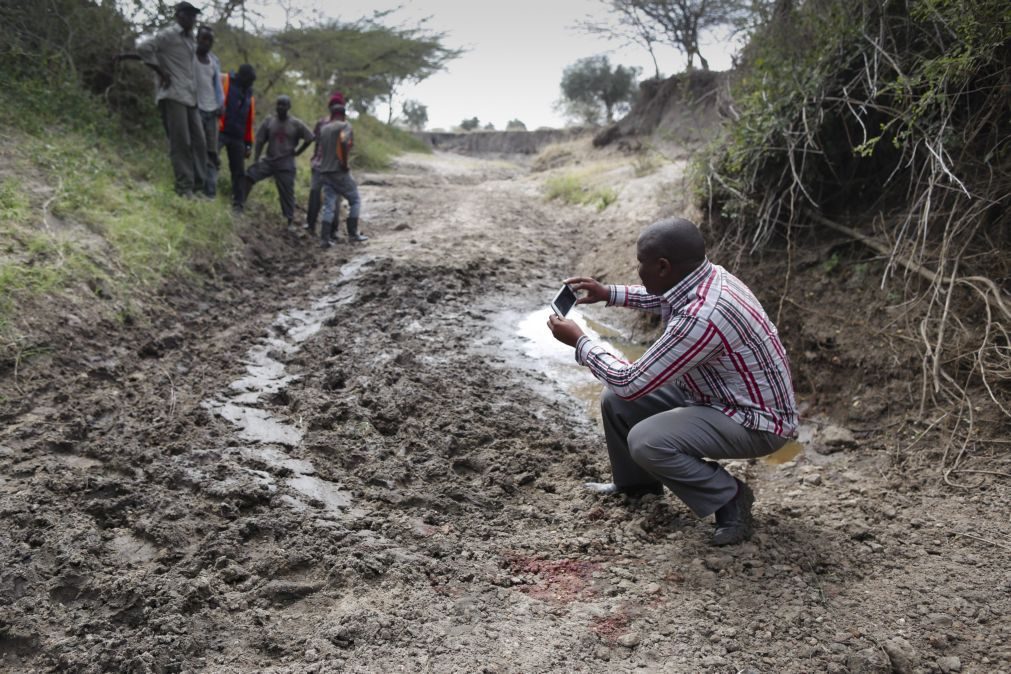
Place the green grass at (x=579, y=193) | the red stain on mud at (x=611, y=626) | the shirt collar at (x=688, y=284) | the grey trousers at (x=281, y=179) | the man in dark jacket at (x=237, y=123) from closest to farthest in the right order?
the red stain on mud at (x=611, y=626) < the shirt collar at (x=688, y=284) < the man in dark jacket at (x=237, y=123) < the grey trousers at (x=281, y=179) < the green grass at (x=579, y=193)

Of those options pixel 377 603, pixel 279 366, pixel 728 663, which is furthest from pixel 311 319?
pixel 728 663

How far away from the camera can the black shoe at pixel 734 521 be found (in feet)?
8.73

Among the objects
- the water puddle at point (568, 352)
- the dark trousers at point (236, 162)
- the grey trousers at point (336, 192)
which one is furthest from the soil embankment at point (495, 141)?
the water puddle at point (568, 352)

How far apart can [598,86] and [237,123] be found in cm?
3160

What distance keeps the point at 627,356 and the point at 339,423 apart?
8.00ft

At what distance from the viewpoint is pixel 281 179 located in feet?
26.0

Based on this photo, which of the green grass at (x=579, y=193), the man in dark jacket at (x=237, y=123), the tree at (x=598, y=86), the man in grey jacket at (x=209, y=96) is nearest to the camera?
the man in grey jacket at (x=209, y=96)

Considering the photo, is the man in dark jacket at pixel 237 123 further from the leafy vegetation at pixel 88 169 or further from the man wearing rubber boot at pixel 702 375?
the man wearing rubber boot at pixel 702 375

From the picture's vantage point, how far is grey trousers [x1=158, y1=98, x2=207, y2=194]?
21.3 feet

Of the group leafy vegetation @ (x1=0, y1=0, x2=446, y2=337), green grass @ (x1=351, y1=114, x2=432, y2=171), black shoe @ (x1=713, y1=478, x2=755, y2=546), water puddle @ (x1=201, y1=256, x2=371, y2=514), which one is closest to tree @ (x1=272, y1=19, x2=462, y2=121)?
green grass @ (x1=351, y1=114, x2=432, y2=171)

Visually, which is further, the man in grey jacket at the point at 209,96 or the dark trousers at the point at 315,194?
the dark trousers at the point at 315,194

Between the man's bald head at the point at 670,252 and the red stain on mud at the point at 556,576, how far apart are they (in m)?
1.08

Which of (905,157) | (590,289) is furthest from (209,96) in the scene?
(905,157)

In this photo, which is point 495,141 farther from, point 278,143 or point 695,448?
point 695,448
